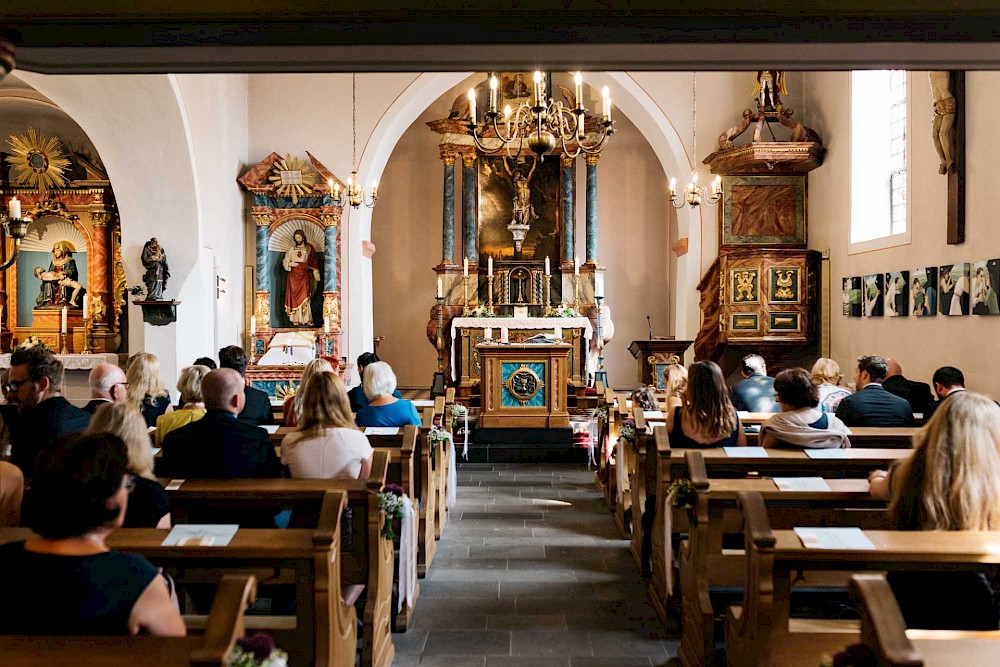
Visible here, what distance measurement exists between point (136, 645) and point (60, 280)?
12.0 metres

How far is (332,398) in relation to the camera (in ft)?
12.8

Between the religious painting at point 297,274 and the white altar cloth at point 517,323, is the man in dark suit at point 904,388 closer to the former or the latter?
the white altar cloth at point 517,323

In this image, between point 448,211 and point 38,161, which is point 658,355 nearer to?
point 448,211

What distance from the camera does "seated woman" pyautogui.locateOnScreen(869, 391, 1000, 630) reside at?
100 inches

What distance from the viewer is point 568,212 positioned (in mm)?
14562

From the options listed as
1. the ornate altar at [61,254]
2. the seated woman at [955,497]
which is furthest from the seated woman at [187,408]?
the ornate altar at [61,254]

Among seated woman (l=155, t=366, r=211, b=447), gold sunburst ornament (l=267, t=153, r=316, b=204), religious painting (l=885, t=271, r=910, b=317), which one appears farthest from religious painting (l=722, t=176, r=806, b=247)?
seated woman (l=155, t=366, r=211, b=447)

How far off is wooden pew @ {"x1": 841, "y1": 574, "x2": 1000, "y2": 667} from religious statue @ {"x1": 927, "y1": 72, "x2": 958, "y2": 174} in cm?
670

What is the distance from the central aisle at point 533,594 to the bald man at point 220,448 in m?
1.14

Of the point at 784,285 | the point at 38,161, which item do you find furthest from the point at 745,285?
the point at 38,161

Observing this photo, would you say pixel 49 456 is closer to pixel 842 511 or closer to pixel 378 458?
pixel 378 458

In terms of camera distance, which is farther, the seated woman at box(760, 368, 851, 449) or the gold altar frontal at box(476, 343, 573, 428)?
the gold altar frontal at box(476, 343, 573, 428)

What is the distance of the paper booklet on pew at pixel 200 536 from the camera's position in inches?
103

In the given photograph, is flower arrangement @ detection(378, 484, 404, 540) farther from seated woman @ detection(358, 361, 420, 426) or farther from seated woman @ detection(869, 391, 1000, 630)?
seated woman @ detection(869, 391, 1000, 630)
